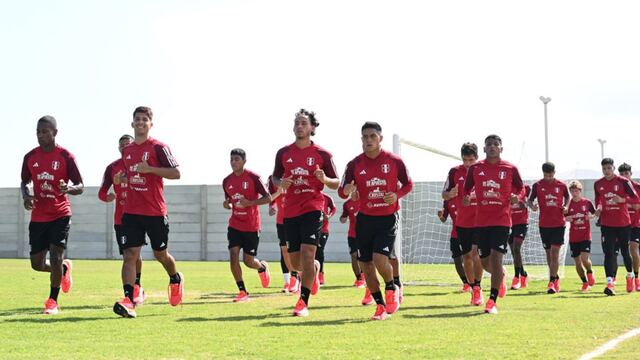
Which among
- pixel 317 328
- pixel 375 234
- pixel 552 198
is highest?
pixel 552 198

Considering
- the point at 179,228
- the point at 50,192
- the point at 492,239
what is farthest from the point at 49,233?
the point at 179,228

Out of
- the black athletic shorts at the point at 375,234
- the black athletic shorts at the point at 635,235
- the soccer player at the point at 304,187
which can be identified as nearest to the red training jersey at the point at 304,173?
the soccer player at the point at 304,187

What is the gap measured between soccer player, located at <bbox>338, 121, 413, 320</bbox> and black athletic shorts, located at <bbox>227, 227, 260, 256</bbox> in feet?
13.3

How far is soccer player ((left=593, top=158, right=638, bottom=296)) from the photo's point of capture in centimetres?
1702

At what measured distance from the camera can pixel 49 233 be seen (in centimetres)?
1217

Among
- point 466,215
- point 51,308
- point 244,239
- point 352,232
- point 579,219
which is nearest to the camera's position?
point 51,308

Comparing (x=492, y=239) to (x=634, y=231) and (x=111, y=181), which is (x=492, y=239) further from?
(x=634, y=231)

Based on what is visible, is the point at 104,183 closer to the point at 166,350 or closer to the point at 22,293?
the point at 22,293

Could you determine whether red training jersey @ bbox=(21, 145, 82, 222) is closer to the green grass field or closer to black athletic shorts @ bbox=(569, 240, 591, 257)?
the green grass field

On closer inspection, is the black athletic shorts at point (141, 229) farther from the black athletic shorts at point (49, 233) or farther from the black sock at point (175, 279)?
the black athletic shorts at point (49, 233)

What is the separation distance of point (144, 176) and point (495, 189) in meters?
4.57

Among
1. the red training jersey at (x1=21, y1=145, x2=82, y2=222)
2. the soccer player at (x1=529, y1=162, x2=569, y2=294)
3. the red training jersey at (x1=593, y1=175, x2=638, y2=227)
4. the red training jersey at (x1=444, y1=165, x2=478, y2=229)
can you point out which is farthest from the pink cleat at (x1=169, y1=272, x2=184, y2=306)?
the red training jersey at (x1=593, y1=175, x2=638, y2=227)

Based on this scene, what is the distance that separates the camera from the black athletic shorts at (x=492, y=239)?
40.3ft

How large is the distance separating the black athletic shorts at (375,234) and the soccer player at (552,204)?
23.0 ft
